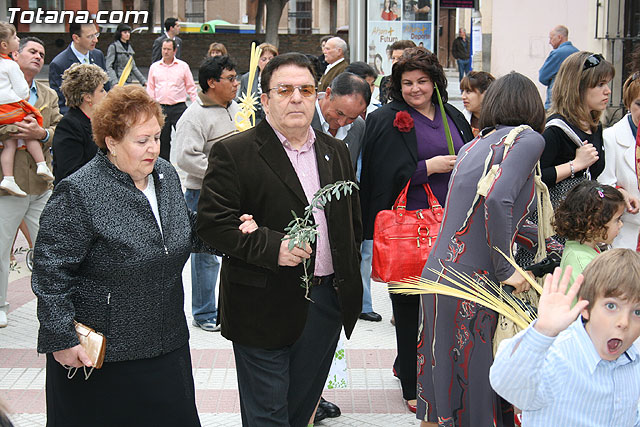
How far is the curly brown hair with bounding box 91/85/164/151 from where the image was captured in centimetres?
329

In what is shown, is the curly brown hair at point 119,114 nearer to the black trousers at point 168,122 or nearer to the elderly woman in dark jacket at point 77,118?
the elderly woman in dark jacket at point 77,118

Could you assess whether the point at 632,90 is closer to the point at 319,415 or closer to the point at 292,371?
the point at 319,415

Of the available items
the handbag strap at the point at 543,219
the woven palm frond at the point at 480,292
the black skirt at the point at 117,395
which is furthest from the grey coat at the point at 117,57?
the black skirt at the point at 117,395

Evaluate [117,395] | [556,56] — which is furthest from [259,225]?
[556,56]

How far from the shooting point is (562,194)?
4.61 m

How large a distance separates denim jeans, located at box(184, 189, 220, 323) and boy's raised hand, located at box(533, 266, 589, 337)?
4.36 m

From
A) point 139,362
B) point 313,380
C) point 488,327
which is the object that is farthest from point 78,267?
point 488,327

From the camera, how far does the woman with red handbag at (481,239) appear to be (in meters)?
3.52

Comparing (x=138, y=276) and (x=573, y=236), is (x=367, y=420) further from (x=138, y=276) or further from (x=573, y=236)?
(x=138, y=276)

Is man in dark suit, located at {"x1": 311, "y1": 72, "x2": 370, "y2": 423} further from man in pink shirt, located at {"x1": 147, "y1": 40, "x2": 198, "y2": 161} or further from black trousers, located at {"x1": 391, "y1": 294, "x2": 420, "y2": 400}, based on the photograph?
man in pink shirt, located at {"x1": 147, "y1": 40, "x2": 198, "y2": 161}

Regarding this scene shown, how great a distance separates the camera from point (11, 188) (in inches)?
243

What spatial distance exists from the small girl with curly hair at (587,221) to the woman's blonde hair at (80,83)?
310 centimetres

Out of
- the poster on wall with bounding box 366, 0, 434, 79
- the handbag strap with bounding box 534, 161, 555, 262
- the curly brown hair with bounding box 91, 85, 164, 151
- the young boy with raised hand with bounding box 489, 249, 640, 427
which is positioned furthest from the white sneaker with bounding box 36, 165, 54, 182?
the poster on wall with bounding box 366, 0, 434, 79

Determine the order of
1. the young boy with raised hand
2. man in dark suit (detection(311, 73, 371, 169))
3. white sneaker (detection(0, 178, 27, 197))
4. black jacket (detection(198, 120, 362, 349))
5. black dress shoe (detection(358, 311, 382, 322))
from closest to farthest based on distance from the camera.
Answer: the young boy with raised hand → black jacket (detection(198, 120, 362, 349)) → man in dark suit (detection(311, 73, 371, 169)) → white sneaker (detection(0, 178, 27, 197)) → black dress shoe (detection(358, 311, 382, 322))
